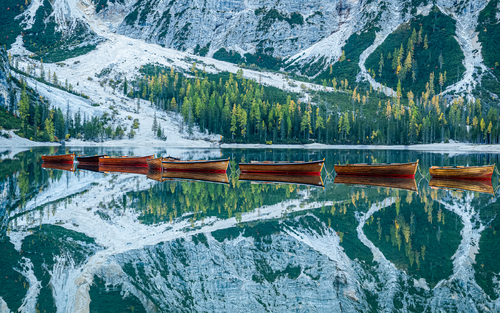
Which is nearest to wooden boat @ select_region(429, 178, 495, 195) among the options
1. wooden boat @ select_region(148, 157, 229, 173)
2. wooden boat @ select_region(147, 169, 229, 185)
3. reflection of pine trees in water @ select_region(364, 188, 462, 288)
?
reflection of pine trees in water @ select_region(364, 188, 462, 288)

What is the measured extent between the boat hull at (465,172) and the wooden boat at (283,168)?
1252 centimetres

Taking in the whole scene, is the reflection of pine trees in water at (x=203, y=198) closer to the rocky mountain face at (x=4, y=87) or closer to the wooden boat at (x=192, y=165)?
the wooden boat at (x=192, y=165)

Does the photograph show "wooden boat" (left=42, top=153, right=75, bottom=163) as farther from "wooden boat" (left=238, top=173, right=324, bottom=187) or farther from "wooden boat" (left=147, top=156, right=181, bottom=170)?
"wooden boat" (left=238, top=173, right=324, bottom=187)

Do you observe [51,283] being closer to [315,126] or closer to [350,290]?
[350,290]

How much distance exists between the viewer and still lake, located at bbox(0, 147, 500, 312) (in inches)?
441

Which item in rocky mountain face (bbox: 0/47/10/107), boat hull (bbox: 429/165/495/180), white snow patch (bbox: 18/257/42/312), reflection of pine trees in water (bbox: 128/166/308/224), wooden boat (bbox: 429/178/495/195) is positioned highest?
rocky mountain face (bbox: 0/47/10/107)

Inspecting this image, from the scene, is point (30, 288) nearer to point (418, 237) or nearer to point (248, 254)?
point (248, 254)

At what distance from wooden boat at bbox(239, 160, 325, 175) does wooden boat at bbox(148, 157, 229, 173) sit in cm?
293

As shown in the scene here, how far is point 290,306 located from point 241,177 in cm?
2864

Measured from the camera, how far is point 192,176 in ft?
130

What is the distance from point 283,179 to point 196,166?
436 inches

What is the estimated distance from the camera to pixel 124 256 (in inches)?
557

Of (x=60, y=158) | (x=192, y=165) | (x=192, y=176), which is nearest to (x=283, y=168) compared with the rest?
(x=192, y=176)

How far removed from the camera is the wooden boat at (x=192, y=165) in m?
40.1
